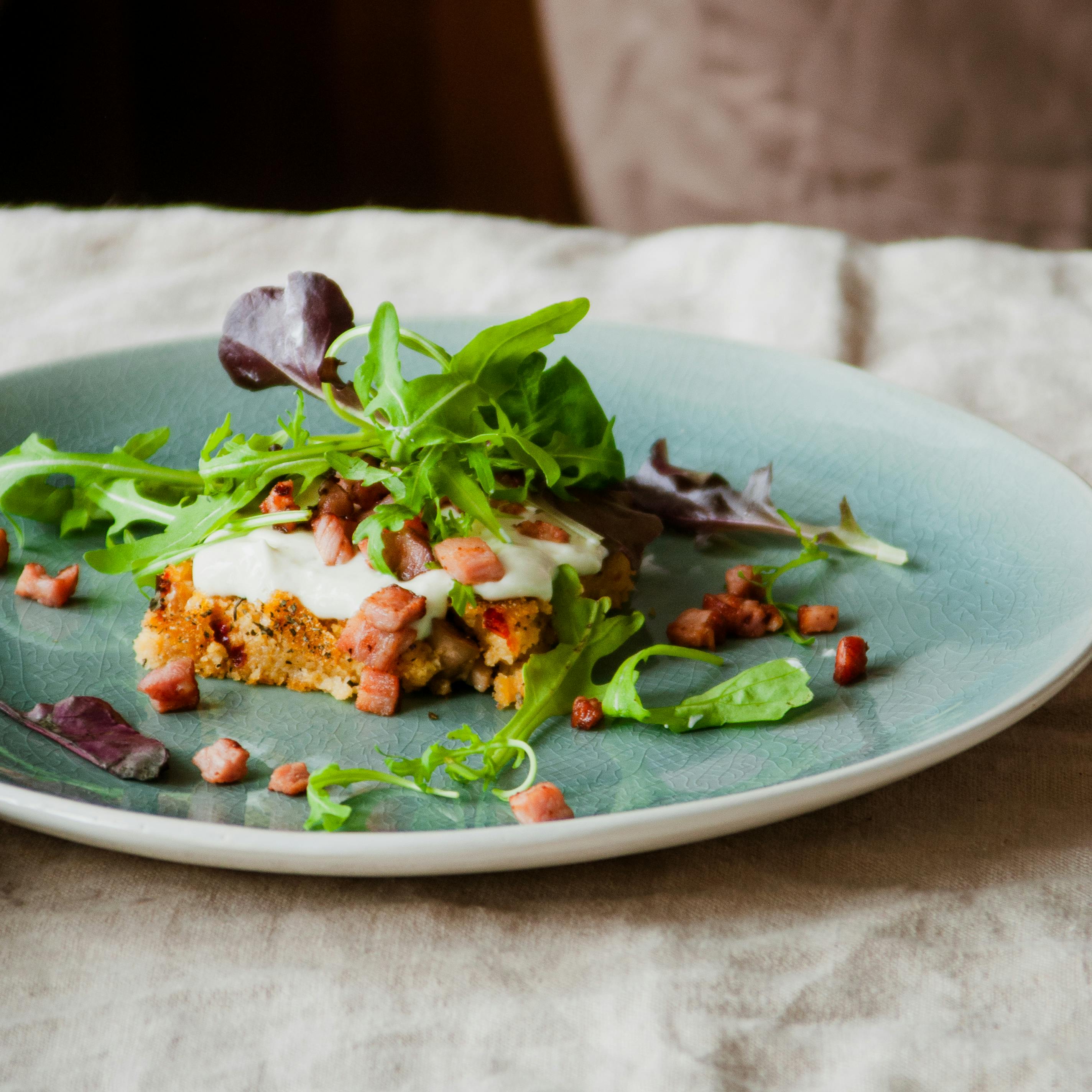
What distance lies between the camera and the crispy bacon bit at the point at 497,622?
2240mm

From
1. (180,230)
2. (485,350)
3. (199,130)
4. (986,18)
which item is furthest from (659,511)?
(199,130)

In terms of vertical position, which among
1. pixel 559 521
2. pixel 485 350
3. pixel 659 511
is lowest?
pixel 659 511

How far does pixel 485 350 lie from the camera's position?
233cm

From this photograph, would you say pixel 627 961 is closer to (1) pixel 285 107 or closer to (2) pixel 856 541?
(2) pixel 856 541

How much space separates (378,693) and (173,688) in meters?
0.34

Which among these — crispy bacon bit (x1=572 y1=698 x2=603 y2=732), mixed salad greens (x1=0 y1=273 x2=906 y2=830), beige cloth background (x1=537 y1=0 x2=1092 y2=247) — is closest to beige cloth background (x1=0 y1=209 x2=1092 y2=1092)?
mixed salad greens (x1=0 y1=273 x2=906 y2=830)

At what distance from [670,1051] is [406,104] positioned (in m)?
7.10

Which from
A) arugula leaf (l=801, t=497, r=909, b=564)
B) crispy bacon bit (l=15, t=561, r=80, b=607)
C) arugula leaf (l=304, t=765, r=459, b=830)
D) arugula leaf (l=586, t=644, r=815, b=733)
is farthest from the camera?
arugula leaf (l=801, t=497, r=909, b=564)

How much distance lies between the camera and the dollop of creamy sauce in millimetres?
2236

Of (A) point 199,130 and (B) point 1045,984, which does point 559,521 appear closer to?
(B) point 1045,984

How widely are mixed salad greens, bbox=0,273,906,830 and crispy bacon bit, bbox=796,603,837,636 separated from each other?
0.04m

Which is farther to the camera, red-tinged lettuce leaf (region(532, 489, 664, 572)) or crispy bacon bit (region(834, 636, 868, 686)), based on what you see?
red-tinged lettuce leaf (region(532, 489, 664, 572))

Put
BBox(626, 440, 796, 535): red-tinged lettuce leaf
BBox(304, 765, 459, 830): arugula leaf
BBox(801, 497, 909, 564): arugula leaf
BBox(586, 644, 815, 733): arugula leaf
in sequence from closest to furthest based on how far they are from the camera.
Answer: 1. BBox(304, 765, 459, 830): arugula leaf
2. BBox(586, 644, 815, 733): arugula leaf
3. BBox(801, 497, 909, 564): arugula leaf
4. BBox(626, 440, 796, 535): red-tinged lettuce leaf

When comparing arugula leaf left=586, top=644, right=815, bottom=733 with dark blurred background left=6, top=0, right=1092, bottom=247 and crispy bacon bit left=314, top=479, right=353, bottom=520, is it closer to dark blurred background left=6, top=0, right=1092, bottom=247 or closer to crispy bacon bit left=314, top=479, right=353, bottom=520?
crispy bacon bit left=314, top=479, right=353, bottom=520
